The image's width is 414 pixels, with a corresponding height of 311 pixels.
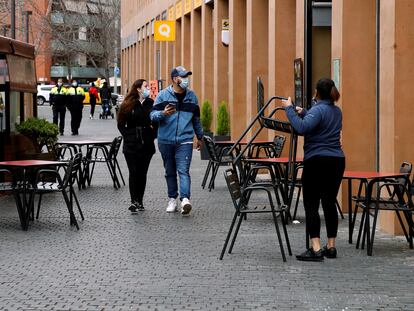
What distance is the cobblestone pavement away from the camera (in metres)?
7.87

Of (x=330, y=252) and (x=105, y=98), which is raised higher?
(x=105, y=98)

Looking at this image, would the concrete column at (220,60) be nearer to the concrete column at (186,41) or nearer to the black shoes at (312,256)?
the concrete column at (186,41)

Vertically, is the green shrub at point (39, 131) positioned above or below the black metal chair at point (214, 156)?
above

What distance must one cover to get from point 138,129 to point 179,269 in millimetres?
5000

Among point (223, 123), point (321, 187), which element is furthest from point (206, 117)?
point (321, 187)

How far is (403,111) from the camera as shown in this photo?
11500 millimetres

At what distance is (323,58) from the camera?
17047 mm

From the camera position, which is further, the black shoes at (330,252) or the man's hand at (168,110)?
the man's hand at (168,110)

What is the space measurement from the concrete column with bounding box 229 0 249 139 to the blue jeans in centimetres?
1067

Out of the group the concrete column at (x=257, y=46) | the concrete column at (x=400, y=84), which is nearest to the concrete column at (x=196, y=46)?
the concrete column at (x=257, y=46)

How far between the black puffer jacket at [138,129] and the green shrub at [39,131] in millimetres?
3085

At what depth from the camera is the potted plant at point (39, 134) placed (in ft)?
54.6

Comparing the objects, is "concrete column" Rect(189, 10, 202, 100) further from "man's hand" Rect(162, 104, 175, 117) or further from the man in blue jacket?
"man's hand" Rect(162, 104, 175, 117)

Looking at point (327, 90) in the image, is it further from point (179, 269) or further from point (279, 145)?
point (279, 145)
